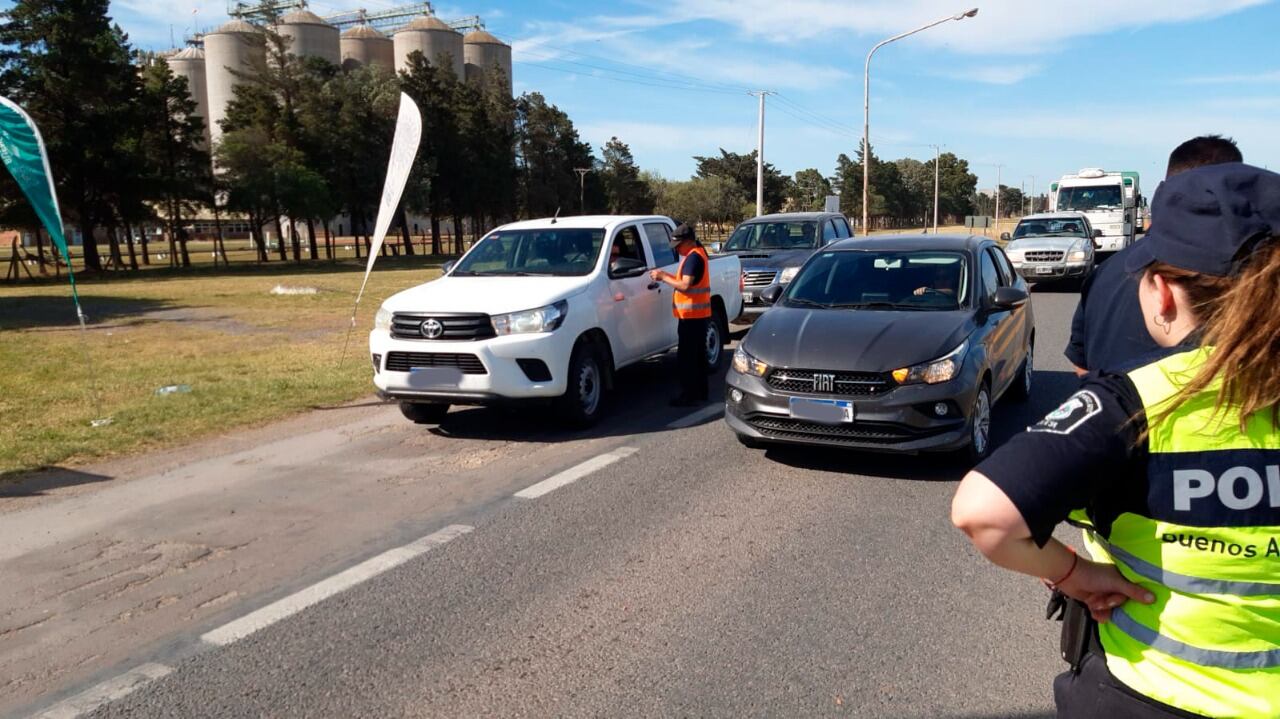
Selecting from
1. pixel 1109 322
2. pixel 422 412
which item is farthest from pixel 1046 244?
pixel 1109 322

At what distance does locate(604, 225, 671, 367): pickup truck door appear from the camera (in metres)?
8.80

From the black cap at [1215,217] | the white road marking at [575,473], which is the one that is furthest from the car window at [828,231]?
the black cap at [1215,217]

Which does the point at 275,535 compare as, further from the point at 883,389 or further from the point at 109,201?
the point at 109,201

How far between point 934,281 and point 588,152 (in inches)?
3028

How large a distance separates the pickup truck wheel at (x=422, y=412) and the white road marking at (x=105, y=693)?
15.2 feet

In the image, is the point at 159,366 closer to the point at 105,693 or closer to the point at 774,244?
the point at 774,244

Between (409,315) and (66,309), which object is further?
(66,309)

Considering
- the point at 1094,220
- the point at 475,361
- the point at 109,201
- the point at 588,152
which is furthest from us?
the point at 588,152

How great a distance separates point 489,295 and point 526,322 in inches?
21.3

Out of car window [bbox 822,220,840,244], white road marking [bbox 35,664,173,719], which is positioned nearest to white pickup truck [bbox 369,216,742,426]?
white road marking [bbox 35,664,173,719]

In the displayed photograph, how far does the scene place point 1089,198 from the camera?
2748 centimetres

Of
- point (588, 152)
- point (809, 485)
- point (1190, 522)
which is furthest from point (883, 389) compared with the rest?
point (588, 152)

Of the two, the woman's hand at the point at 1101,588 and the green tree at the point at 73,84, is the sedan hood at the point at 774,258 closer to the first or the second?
the woman's hand at the point at 1101,588

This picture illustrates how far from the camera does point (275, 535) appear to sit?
5.59 meters
